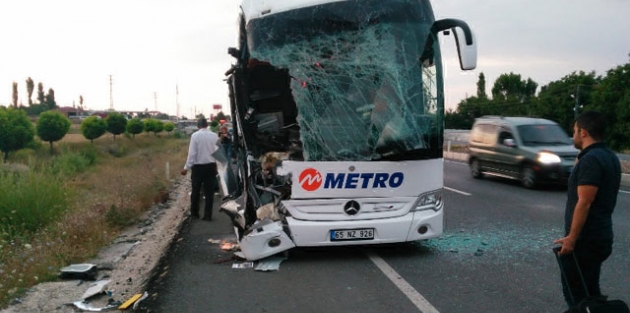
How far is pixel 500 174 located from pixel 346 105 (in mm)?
10494

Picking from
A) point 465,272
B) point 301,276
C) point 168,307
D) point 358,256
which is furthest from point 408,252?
point 168,307

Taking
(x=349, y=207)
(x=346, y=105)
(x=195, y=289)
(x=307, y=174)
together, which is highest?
(x=346, y=105)

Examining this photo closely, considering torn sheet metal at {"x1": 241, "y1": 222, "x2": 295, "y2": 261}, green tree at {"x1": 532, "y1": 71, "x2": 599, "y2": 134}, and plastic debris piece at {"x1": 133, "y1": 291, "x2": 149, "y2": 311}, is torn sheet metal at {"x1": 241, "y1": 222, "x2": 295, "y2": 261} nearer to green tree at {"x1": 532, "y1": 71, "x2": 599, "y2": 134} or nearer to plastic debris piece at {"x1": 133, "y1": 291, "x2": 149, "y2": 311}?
plastic debris piece at {"x1": 133, "y1": 291, "x2": 149, "y2": 311}

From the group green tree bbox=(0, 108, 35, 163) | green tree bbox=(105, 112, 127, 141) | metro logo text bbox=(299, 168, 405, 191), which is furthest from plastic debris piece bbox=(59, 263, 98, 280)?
green tree bbox=(105, 112, 127, 141)

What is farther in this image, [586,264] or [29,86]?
[29,86]

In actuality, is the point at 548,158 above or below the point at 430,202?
above

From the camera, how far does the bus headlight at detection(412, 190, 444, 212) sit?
6828 mm

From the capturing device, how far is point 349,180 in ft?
21.5

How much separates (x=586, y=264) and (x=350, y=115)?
343 cm

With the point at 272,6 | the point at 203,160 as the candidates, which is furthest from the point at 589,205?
the point at 203,160

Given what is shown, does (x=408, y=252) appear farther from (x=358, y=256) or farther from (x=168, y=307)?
(x=168, y=307)

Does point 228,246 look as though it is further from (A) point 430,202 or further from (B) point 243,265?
(A) point 430,202

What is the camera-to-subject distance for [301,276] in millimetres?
6133

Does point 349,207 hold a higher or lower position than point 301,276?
higher
